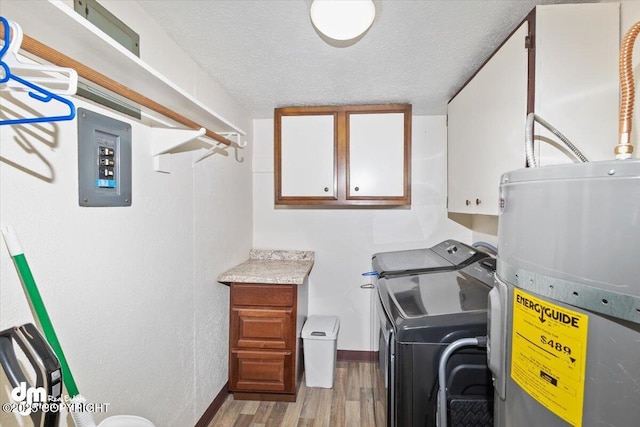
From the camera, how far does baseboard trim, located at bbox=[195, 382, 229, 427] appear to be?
181 centimetres

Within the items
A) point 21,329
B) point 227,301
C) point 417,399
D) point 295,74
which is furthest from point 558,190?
point 227,301

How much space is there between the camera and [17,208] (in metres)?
0.80

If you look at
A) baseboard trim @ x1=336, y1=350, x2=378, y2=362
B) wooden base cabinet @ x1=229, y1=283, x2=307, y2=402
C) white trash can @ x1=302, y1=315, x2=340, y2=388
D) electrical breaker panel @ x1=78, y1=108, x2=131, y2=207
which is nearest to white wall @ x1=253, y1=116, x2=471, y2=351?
baseboard trim @ x1=336, y1=350, x2=378, y2=362

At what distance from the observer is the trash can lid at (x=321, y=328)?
225 cm

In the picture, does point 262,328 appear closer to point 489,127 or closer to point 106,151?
point 106,151

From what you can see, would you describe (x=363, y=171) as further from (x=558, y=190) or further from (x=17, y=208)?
(x=17, y=208)

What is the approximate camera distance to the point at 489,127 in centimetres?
152

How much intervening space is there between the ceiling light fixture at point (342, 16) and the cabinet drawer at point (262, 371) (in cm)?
191

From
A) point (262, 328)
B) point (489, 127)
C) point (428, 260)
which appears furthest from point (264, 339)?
point (489, 127)

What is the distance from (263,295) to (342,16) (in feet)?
5.50

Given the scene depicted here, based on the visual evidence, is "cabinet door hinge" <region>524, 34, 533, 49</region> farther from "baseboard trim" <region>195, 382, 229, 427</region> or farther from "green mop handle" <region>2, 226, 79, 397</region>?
"baseboard trim" <region>195, 382, 229, 427</region>

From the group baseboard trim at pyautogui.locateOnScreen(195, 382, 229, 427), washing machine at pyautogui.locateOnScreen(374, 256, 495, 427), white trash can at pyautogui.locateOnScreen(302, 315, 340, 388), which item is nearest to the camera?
washing machine at pyautogui.locateOnScreen(374, 256, 495, 427)

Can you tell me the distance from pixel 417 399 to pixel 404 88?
5.84 ft

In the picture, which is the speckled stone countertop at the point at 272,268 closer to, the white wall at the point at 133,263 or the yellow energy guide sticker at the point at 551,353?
the white wall at the point at 133,263
